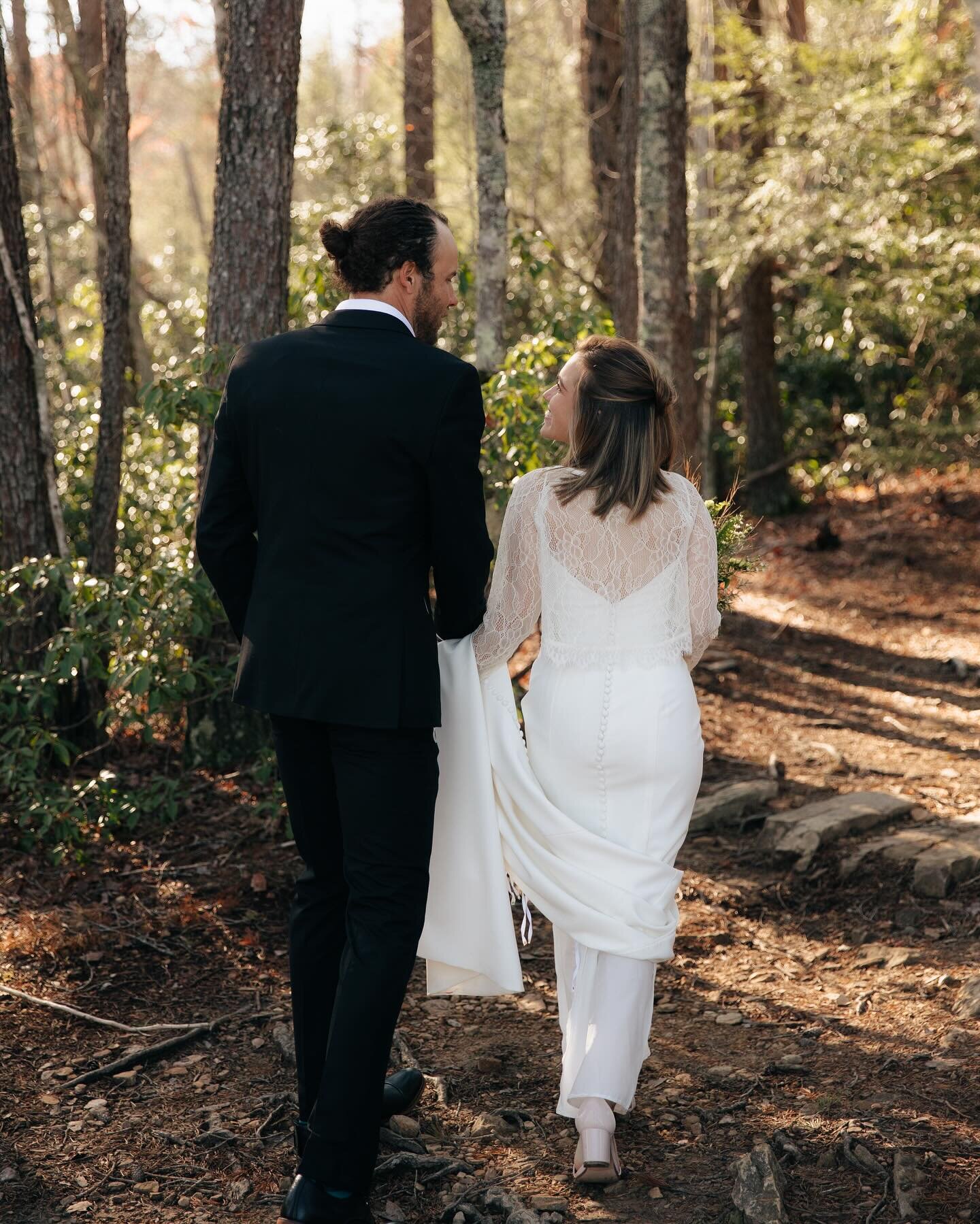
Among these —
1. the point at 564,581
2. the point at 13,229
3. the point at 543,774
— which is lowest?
the point at 543,774

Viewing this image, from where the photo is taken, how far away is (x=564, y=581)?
307cm

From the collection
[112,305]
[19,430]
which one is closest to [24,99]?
[112,305]

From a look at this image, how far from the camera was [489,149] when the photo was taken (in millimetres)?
5961

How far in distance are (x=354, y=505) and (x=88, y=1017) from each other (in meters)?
2.24

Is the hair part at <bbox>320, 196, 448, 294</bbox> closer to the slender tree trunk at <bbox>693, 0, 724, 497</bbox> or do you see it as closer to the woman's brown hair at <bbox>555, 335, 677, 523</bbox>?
the woman's brown hair at <bbox>555, 335, 677, 523</bbox>

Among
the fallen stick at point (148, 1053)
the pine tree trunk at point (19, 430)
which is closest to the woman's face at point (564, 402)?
the fallen stick at point (148, 1053)

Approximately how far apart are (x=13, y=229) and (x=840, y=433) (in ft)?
34.0

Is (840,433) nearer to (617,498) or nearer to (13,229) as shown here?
(13,229)

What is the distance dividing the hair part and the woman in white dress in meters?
0.54

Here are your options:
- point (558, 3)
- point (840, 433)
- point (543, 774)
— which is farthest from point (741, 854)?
point (558, 3)

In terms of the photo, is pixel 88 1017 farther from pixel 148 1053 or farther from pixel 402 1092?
pixel 402 1092

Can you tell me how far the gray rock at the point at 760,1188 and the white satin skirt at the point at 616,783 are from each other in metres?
0.32
